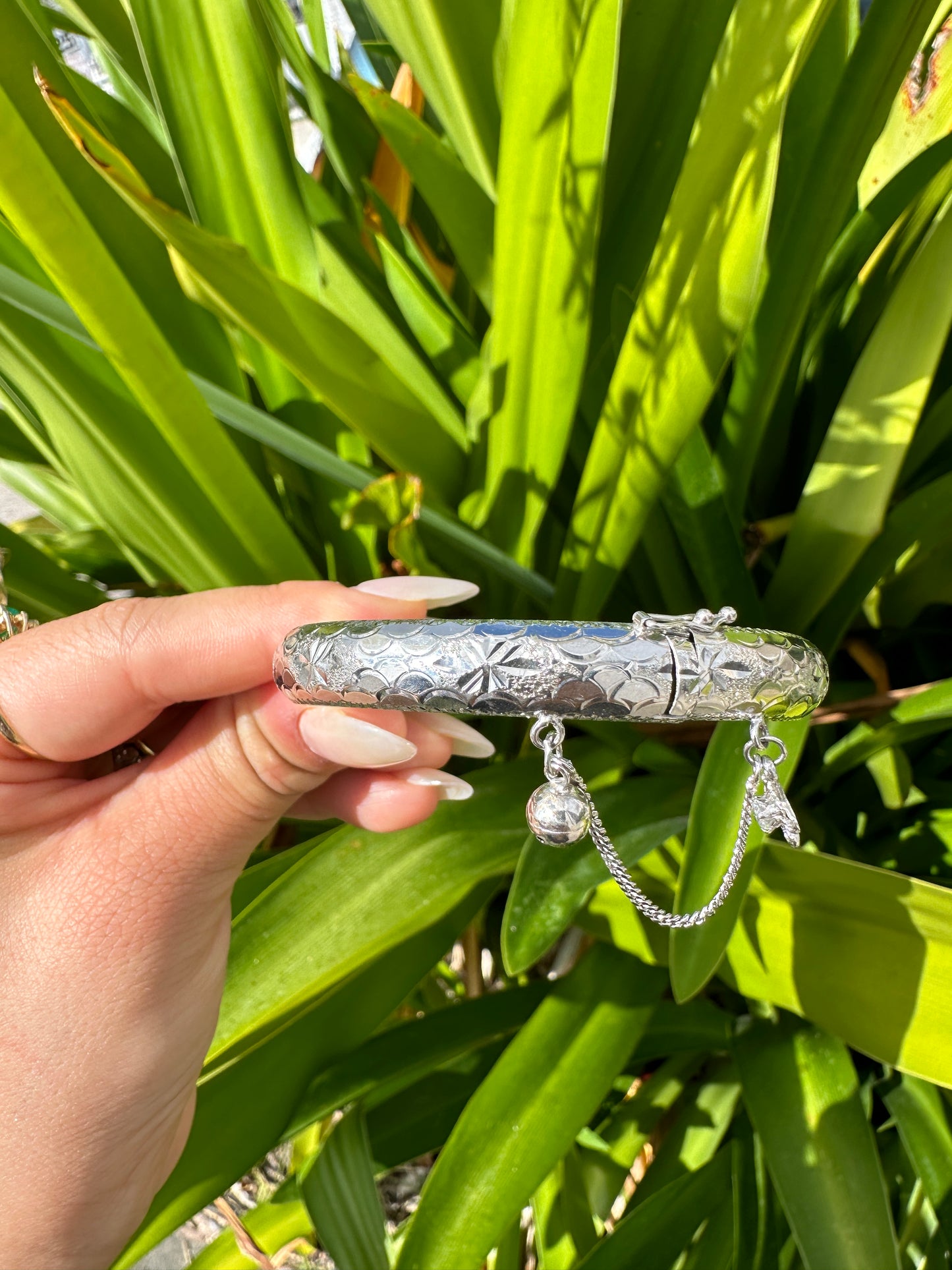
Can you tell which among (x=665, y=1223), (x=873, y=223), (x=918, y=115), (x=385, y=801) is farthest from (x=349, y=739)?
(x=918, y=115)

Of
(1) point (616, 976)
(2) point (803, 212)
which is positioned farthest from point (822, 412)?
(1) point (616, 976)

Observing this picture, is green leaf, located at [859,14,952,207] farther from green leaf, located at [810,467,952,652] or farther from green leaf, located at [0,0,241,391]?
green leaf, located at [0,0,241,391]

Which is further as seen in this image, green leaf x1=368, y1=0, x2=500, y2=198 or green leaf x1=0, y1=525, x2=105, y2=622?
green leaf x1=0, y1=525, x2=105, y2=622

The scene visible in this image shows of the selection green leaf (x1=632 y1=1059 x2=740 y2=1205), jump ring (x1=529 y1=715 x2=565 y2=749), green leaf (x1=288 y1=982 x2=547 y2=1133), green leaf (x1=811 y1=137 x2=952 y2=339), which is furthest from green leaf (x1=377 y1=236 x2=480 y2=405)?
green leaf (x1=632 y1=1059 x2=740 y2=1205)

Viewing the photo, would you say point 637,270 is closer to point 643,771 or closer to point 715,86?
point 715,86

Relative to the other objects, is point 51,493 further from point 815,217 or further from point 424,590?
point 815,217

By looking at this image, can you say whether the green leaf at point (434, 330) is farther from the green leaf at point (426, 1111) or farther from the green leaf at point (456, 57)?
the green leaf at point (426, 1111)
